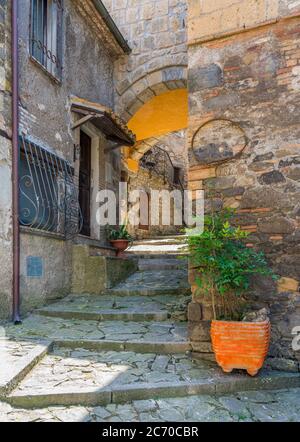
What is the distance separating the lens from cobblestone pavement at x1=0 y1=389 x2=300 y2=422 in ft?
7.97

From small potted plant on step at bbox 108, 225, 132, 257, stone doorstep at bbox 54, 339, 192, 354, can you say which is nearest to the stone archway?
small potted plant on step at bbox 108, 225, 132, 257

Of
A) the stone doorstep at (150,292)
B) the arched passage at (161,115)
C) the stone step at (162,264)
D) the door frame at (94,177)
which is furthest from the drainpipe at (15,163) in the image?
the arched passage at (161,115)

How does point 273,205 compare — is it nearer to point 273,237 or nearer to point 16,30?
point 273,237

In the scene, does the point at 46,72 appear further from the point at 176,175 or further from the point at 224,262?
the point at 176,175

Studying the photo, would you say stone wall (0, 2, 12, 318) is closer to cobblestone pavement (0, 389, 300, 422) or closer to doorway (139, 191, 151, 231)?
cobblestone pavement (0, 389, 300, 422)

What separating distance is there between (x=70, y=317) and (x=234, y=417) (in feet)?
9.03

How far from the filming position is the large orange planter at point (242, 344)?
2.86 m

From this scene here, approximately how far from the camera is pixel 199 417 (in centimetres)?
246

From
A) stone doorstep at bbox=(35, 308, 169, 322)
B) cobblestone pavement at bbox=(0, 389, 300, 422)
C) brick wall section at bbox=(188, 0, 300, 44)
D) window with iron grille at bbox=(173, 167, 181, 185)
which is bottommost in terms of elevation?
cobblestone pavement at bbox=(0, 389, 300, 422)

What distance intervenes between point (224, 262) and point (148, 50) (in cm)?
624

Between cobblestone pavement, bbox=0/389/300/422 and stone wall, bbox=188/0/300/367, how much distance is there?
0.66 m

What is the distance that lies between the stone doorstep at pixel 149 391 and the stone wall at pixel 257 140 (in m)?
0.34
